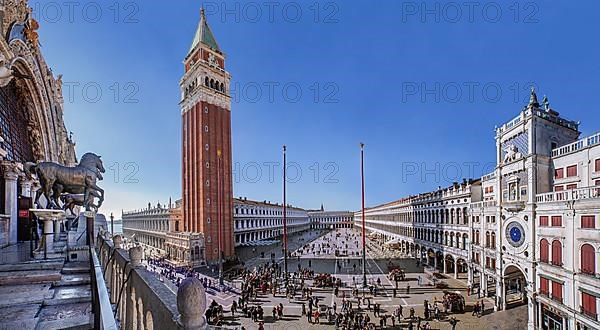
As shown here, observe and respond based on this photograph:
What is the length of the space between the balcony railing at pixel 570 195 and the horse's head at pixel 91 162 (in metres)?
23.6

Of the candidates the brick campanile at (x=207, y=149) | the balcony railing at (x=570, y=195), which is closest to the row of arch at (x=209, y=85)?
the brick campanile at (x=207, y=149)

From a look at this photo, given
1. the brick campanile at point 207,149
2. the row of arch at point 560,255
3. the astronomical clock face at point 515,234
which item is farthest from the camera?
the brick campanile at point 207,149

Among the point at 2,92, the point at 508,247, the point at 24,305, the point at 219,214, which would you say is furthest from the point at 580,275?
the point at 219,214

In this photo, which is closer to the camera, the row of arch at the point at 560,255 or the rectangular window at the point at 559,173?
the row of arch at the point at 560,255

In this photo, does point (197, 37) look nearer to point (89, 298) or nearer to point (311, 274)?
point (311, 274)

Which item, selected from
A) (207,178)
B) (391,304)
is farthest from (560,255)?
(207,178)

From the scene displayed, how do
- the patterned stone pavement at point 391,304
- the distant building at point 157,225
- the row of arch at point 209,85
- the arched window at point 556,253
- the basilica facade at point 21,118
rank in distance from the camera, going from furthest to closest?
the distant building at point 157,225
the row of arch at point 209,85
the patterned stone pavement at point 391,304
the arched window at point 556,253
the basilica facade at point 21,118

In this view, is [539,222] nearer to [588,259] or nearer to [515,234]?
[515,234]

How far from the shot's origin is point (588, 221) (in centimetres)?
1603

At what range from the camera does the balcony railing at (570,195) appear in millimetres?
16067

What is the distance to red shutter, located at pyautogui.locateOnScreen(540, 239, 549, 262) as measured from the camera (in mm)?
19625

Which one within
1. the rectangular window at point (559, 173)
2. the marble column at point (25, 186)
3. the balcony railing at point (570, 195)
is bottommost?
the balcony railing at point (570, 195)

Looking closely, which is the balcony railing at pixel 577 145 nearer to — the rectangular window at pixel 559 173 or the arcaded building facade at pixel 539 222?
the arcaded building facade at pixel 539 222

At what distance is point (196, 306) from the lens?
186 cm
